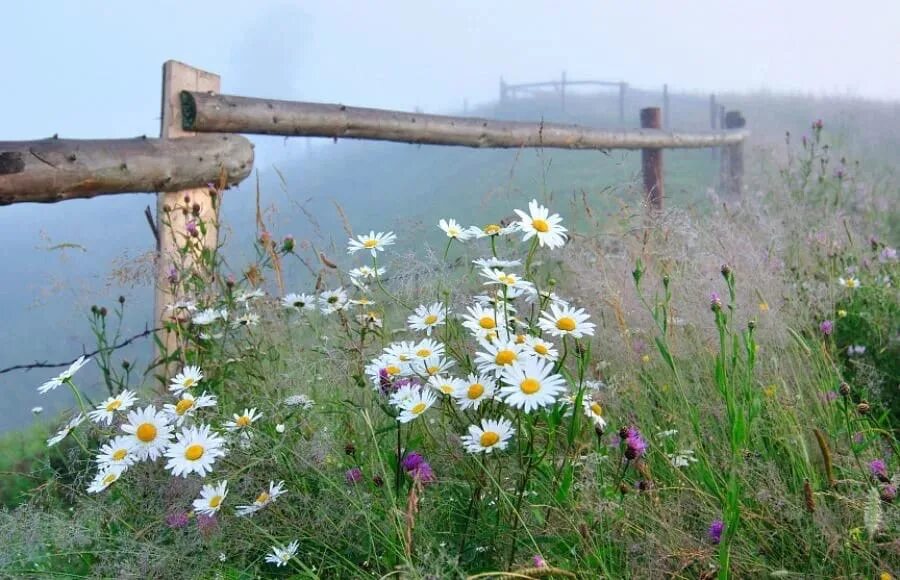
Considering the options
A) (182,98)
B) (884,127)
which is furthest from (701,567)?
(884,127)

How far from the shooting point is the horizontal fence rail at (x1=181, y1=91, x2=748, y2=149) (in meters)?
3.68

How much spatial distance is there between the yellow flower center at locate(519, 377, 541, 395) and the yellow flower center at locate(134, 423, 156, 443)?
761mm

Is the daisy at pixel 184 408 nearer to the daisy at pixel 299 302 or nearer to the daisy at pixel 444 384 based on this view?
the daisy at pixel 444 384

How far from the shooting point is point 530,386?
1298mm

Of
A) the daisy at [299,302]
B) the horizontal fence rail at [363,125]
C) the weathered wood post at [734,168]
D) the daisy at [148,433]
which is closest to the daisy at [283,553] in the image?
the daisy at [148,433]

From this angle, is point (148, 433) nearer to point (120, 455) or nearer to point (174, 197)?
point (120, 455)

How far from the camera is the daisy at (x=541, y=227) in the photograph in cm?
161

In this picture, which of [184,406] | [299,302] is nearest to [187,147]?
[299,302]

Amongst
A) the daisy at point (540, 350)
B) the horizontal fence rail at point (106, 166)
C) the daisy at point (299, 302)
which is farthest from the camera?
the horizontal fence rail at point (106, 166)

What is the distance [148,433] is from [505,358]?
29.0 inches

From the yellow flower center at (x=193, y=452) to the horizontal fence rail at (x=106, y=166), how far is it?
1.84 metres

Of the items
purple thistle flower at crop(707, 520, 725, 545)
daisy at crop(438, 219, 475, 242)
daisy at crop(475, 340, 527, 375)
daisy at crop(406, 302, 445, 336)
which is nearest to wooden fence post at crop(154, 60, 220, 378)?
daisy at crop(438, 219, 475, 242)

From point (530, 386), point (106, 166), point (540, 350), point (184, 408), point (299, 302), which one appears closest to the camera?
point (530, 386)

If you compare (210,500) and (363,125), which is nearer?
(210,500)
